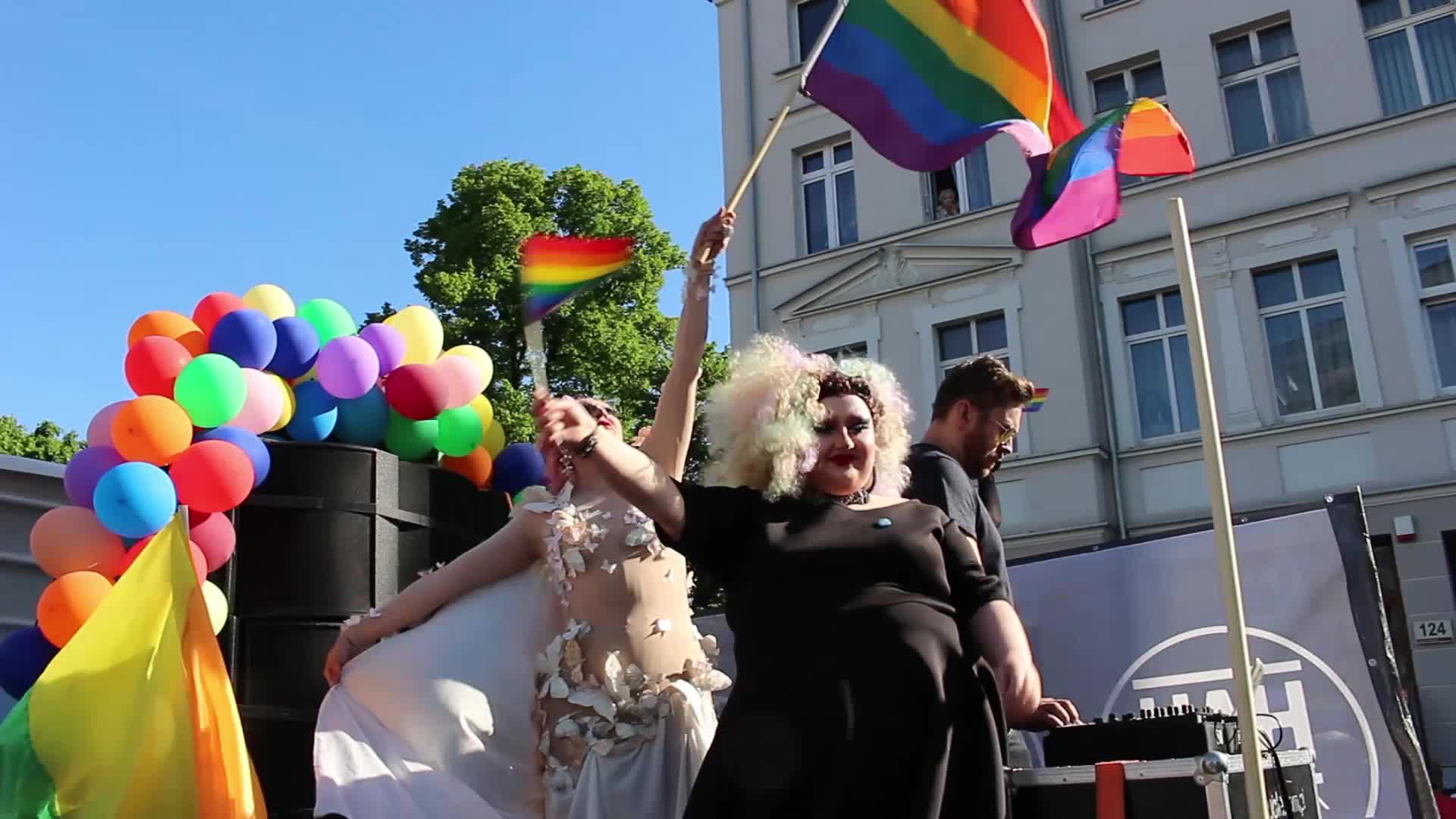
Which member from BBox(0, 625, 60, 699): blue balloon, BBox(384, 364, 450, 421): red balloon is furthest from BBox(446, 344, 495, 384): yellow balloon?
BBox(0, 625, 60, 699): blue balloon

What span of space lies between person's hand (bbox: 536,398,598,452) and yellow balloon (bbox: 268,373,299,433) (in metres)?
3.00

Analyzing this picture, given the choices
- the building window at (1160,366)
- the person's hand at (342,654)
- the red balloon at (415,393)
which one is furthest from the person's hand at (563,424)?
the building window at (1160,366)

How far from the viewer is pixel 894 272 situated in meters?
15.2

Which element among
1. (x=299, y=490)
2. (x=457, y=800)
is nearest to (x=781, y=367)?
(x=457, y=800)

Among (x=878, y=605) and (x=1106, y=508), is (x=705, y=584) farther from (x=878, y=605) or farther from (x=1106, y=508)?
(x=878, y=605)

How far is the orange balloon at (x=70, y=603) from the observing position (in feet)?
13.8

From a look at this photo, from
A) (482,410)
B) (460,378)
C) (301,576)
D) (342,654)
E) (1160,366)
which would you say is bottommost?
(342,654)

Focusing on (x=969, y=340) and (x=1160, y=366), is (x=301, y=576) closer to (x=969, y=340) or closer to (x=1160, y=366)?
(x=1160, y=366)

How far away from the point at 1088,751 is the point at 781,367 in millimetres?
970

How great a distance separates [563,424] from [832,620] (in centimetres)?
57

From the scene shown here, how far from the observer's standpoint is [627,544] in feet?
9.05

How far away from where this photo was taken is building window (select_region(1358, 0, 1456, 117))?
12.5 metres

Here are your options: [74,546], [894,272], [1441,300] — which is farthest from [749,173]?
[894,272]

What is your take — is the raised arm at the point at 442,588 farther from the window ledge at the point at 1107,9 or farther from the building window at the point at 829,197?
the window ledge at the point at 1107,9
